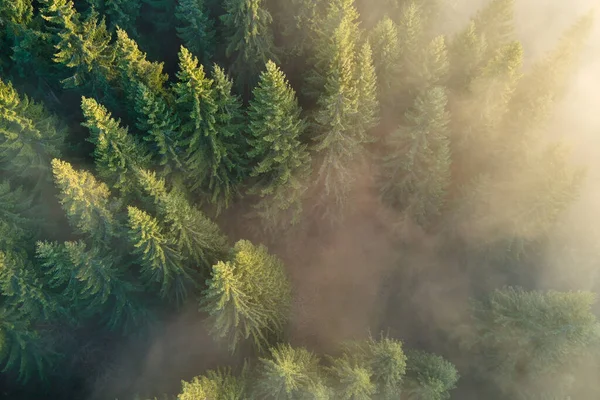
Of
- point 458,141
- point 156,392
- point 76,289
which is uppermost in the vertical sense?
point 458,141

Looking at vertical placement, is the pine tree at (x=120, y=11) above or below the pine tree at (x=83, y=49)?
above

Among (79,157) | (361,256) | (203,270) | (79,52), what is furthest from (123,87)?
(361,256)

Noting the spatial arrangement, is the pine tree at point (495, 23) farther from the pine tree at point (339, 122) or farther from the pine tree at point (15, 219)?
the pine tree at point (15, 219)

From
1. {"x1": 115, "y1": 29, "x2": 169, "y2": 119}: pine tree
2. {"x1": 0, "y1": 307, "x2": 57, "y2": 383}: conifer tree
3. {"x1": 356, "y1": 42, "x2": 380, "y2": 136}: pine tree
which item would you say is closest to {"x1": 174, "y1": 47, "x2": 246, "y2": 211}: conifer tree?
{"x1": 115, "y1": 29, "x2": 169, "y2": 119}: pine tree

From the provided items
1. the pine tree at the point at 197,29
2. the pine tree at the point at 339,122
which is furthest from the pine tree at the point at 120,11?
the pine tree at the point at 339,122

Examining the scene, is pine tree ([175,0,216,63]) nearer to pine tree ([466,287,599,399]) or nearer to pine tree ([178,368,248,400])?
pine tree ([178,368,248,400])

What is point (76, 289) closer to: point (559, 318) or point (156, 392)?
point (156, 392)
